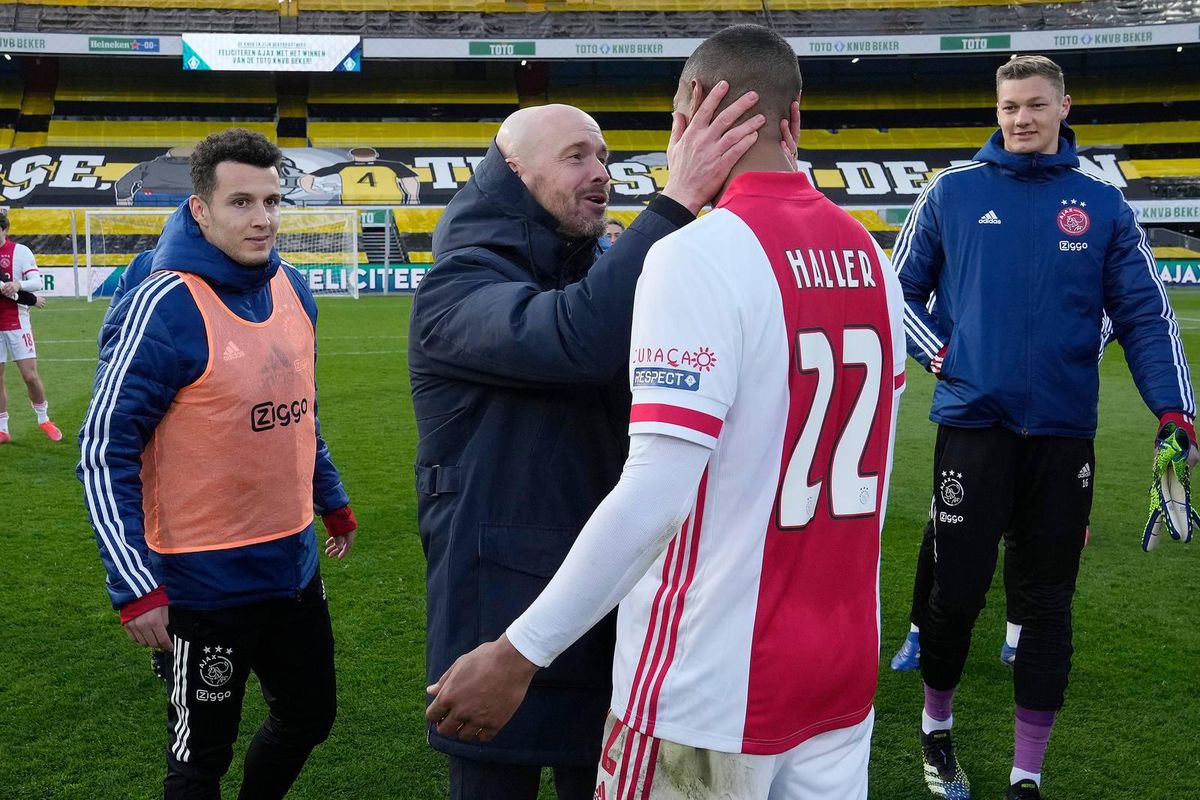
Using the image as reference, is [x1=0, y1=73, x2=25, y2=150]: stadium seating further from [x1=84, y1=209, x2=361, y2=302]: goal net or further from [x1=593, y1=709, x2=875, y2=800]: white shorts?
[x1=593, y1=709, x2=875, y2=800]: white shorts

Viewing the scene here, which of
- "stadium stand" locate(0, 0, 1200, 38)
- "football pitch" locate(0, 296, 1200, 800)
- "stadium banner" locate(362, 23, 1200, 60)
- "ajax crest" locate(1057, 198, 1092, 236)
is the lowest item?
"football pitch" locate(0, 296, 1200, 800)

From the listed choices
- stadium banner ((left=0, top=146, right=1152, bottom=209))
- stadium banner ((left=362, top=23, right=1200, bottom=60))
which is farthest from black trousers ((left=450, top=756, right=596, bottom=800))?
stadium banner ((left=362, top=23, right=1200, bottom=60))

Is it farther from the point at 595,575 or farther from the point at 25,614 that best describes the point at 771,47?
the point at 25,614

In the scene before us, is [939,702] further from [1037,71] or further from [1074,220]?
[1037,71]

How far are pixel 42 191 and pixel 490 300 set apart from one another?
31364mm

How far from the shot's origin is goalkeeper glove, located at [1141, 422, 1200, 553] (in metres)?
3.14

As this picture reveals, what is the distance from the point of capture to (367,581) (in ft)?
18.1

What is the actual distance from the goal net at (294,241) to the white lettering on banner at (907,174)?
619 inches

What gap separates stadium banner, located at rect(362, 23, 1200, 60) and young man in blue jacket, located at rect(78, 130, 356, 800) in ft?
96.4

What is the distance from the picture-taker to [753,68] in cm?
166

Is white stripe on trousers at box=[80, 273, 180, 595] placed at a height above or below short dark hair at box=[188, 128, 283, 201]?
below

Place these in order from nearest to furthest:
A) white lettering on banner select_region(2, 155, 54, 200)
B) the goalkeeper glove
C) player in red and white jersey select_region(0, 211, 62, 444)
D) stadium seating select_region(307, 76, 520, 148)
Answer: the goalkeeper glove, player in red and white jersey select_region(0, 211, 62, 444), white lettering on banner select_region(2, 155, 54, 200), stadium seating select_region(307, 76, 520, 148)

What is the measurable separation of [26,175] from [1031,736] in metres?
31.9

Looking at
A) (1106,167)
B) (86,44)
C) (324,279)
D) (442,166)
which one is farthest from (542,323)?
(86,44)
